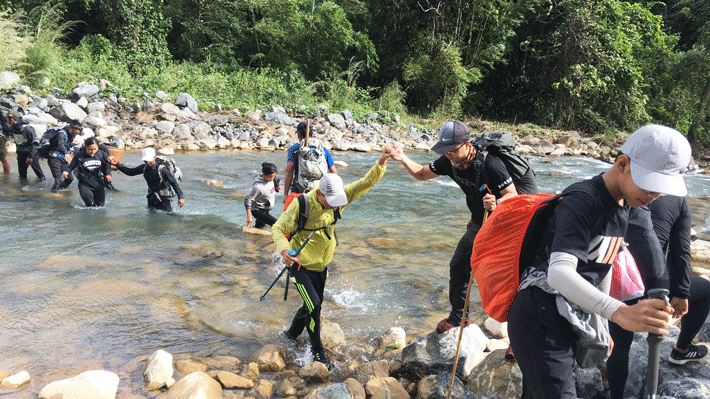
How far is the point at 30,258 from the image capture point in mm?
6820

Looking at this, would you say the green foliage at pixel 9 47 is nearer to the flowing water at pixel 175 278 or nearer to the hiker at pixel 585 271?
the flowing water at pixel 175 278

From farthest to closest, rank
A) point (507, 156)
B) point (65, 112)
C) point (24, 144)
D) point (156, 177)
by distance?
point (65, 112), point (24, 144), point (156, 177), point (507, 156)

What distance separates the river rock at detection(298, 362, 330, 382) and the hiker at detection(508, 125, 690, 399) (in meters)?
2.33

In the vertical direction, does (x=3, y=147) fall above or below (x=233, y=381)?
above

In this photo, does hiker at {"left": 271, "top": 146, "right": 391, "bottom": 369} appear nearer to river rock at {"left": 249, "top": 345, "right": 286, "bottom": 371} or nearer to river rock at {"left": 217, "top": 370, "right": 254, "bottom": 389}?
river rock at {"left": 249, "top": 345, "right": 286, "bottom": 371}

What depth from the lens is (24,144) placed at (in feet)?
35.5

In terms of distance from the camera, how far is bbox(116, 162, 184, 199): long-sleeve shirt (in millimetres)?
8258

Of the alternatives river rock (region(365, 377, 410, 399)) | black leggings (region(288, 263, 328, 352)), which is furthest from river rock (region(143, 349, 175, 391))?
river rock (region(365, 377, 410, 399))

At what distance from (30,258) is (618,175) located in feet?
24.4

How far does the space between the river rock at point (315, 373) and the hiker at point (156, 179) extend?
16.3ft

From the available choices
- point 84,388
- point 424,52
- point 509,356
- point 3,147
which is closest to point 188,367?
point 84,388

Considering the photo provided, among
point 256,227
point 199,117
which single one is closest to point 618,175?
point 256,227

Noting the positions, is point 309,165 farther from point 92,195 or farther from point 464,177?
point 92,195

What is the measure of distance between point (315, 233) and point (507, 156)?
175 cm
